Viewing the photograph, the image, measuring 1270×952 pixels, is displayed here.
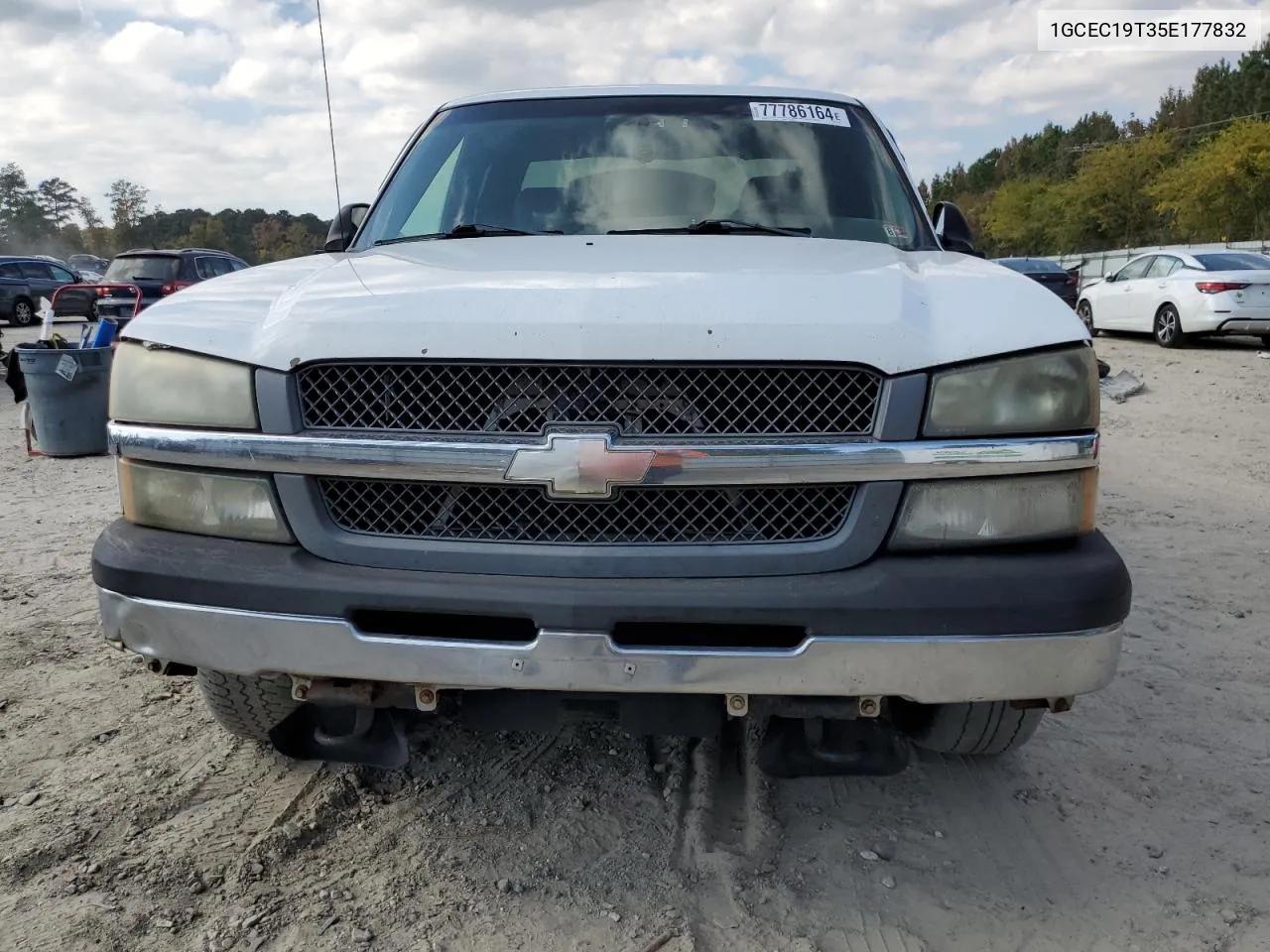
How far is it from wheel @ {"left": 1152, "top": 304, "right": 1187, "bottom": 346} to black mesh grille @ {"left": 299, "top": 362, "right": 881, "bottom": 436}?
47.7 ft

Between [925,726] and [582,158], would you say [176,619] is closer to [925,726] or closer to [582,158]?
[925,726]

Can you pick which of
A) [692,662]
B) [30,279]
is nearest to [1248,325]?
[692,662]

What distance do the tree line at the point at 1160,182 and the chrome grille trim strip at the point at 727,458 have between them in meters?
40.6

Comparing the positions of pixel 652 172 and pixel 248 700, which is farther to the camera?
pixel 652 172

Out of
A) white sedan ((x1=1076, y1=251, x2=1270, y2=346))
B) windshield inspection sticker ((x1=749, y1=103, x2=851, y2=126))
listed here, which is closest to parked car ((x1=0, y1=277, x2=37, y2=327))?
white sedan ((x1=1076, y1=251, x2=1270, y2=346))

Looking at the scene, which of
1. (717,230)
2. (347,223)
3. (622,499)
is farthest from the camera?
(347,223)

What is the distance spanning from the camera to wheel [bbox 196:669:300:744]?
8.15 feet

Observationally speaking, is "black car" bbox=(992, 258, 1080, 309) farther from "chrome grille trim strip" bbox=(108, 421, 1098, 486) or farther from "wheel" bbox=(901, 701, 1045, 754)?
"chrome grille trim strip" bbox=(108, 421, 1098, 486)

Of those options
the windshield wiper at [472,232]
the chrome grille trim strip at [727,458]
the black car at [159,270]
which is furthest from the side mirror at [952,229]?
the black car at [159,270]

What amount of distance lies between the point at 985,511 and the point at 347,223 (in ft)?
8.60

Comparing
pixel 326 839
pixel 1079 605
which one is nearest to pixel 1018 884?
pixel 1079 605

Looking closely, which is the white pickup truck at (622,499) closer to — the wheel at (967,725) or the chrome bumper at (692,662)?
the chrome bumper at (692,662)

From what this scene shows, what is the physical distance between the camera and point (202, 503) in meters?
2.11

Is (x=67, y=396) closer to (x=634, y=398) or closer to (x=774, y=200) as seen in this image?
(x=774, y=200)
